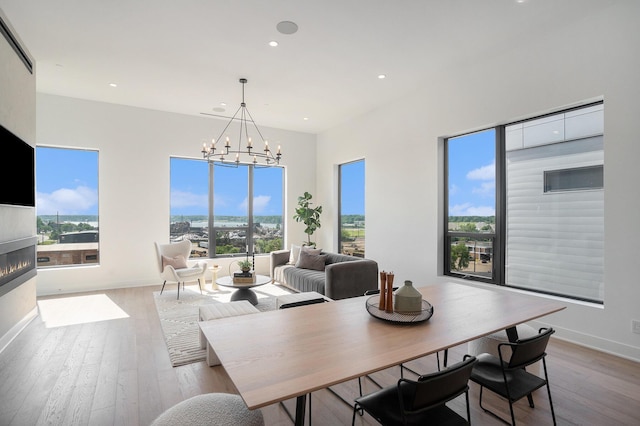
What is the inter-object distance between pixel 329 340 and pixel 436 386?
52cm

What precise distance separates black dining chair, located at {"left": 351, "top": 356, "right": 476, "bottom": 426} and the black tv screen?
12.4 feet

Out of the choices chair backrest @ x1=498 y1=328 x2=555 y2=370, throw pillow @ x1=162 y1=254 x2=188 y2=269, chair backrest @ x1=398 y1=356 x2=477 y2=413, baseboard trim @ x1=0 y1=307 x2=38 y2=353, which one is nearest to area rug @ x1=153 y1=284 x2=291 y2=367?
throw pillow @ x1=162 y1=254 x2=188 y2=269

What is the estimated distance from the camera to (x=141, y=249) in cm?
613

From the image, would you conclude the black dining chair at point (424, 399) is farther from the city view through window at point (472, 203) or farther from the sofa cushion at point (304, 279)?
the city view through window at point (472, 203)

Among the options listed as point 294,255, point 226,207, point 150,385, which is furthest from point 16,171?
point 294,255

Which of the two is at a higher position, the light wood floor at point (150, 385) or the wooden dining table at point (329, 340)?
the wooden dining table at point (329, 340)

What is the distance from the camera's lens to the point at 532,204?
3.95 meters

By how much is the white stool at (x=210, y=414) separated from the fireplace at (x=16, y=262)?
9.56 ft

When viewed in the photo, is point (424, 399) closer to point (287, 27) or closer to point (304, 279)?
point (287, 27)

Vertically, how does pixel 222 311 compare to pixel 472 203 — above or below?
below

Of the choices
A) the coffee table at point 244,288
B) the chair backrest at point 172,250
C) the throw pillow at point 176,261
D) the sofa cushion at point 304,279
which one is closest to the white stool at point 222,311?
the coffee table at point 244,288

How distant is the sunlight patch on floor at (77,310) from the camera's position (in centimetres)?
414

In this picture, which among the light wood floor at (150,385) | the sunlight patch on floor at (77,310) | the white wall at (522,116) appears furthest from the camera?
the sunlight patch on floor at (77,310)

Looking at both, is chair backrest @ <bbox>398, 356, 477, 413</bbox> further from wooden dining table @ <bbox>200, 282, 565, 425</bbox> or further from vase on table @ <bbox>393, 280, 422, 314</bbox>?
vase on table @ <bbox>393, 280, 422, 314</bbox>
